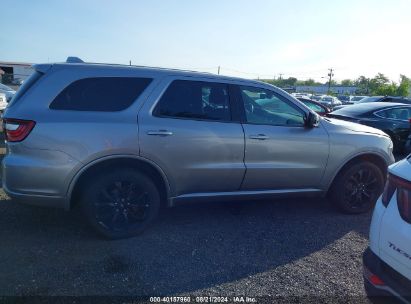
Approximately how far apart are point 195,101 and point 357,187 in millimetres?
2573

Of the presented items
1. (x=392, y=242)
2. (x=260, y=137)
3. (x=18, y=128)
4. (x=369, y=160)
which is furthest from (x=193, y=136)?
(x=369, y=160)

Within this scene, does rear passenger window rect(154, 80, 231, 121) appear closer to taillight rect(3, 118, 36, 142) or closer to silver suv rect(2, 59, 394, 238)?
silver suv rect(2, 59, 394, 238)

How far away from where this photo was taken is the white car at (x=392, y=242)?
217 cm

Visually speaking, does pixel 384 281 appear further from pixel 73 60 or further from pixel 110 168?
pixel 73 60

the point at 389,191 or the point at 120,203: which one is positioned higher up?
the point at 389,191

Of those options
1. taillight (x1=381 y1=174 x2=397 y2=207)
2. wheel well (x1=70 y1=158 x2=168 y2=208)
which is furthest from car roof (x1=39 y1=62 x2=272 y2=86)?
taillight (x1=381 y1=174 x2=397 y2=207)

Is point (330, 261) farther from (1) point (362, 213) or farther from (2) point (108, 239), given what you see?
(2) point (108, 239)

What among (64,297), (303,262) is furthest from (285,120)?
(64,297)

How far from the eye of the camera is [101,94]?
3551mm

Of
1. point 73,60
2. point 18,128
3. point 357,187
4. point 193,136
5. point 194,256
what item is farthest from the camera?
point 357,187

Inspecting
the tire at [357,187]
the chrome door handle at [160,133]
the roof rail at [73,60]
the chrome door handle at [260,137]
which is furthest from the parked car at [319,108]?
the roof rail at [73,60]

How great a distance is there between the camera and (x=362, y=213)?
4.87 m

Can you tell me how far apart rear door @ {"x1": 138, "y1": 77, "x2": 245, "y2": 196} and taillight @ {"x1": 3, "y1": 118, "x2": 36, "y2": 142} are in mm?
1040

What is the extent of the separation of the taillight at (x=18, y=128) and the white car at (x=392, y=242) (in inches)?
121
